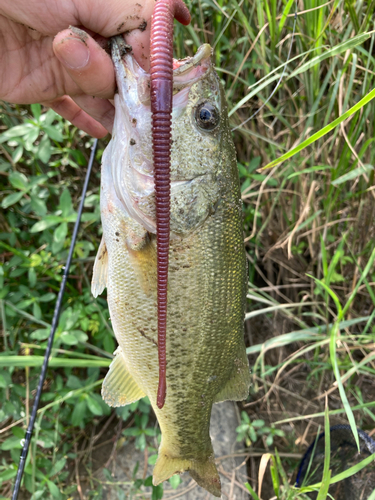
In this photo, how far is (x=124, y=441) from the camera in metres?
2.52

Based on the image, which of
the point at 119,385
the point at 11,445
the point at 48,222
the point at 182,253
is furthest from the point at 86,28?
the point at 11,445

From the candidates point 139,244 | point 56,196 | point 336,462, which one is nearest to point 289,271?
point 336,462

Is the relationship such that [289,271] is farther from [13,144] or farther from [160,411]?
[13,144]

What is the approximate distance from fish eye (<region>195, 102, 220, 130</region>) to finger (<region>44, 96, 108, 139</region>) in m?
0.87

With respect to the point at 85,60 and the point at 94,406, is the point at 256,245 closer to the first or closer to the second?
the point at 94,406

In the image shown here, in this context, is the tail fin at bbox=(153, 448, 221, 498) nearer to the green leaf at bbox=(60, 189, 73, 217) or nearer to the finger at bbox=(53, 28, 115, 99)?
the green leaf at bbox=(60, 189, 73, 217)

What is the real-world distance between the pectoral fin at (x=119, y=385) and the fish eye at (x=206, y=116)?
103 centimetres

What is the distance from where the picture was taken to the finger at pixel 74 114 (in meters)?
1.84

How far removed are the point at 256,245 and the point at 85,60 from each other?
65.7 inches

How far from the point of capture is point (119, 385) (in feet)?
5.13

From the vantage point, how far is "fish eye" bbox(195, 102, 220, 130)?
118cm

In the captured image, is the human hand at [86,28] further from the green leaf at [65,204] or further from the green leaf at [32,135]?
the green leaf at [65,204]

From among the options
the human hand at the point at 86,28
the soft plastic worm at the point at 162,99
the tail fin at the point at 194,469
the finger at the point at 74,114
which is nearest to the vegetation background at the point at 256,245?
the finger at the point at 74,114

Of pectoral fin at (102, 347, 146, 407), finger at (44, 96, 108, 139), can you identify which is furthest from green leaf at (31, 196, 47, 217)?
pectoral fin at (102, 347, 146, 407)
